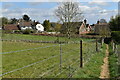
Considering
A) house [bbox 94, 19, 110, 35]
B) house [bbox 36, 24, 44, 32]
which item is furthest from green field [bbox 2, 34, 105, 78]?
house [bbox 36, 24, 44, 32]

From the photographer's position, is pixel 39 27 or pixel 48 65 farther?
pixel 39 27

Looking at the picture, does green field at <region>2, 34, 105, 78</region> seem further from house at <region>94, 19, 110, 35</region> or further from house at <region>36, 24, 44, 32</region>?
house at <region>36, 24, 44, 32</region>

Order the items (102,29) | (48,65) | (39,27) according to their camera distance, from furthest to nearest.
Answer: (39,27) < (102,29) < (48,65)

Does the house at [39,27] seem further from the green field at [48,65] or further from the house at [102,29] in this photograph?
the green field at [48,65]

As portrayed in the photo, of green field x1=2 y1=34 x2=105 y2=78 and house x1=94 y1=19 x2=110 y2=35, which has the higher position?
house x1=94 y1=19 x2=110 y2=35

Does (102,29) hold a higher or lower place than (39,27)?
lower

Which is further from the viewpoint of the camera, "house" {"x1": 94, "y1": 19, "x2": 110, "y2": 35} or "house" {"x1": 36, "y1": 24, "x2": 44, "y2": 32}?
"house" {"x1": 36, "y1": 24, "x2": 44, "y2": 32}

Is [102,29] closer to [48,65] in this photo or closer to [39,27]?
[48,65]

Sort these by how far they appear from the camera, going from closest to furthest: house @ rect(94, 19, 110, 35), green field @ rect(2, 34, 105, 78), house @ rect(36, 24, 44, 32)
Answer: green field @ rect(2, 34, 105, 78)
house @ rect(94, 19, 110, 35)
house @ rect(36, 24, 44, 32)

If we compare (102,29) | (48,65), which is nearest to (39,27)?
(102,29)

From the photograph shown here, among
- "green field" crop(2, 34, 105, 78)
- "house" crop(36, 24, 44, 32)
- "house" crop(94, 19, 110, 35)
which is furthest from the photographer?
"house" crop(36, 24, 44, 32)

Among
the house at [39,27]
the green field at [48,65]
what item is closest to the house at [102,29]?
the house at [39,27]

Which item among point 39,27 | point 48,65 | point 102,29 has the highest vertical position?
point 39,27

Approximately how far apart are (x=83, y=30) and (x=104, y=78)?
187 ft
